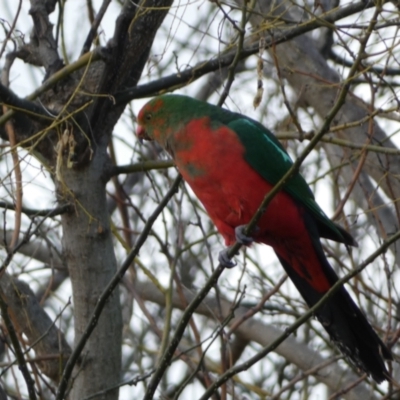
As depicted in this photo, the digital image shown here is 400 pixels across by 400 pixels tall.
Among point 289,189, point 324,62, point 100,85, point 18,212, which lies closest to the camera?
point 18,212

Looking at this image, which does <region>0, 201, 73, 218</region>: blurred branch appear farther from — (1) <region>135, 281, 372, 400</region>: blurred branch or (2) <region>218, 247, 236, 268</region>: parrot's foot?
(1) <region>135, 281, 372, 400</region>: blurred branch

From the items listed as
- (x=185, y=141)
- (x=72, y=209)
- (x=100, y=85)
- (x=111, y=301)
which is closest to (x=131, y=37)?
(x=100, y=85)

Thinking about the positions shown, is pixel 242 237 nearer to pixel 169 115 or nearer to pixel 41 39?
pixel 169 115

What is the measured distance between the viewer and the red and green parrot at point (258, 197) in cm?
343

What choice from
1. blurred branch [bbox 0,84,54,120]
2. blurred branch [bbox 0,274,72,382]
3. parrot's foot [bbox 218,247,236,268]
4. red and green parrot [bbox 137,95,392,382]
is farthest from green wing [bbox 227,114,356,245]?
blurred branch [bbox 0,274,72,382]

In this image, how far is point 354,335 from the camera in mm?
3461

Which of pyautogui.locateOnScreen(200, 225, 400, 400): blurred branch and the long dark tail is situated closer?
pyautogui.locateOnScreen(200, 225, 400, 400): blurred branch

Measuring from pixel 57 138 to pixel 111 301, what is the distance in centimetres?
78

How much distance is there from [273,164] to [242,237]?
49 cm

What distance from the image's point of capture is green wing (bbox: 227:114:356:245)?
11.7ft

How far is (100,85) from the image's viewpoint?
3.41 metres

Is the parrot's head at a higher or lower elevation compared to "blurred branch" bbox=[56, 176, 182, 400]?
higher

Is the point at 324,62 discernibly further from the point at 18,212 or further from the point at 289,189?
the point at 18,212

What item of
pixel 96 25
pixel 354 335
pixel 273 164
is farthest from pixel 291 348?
pixel 96 25
